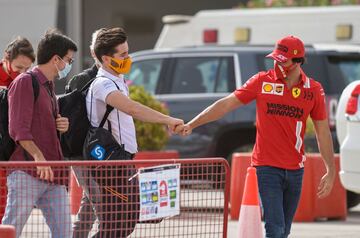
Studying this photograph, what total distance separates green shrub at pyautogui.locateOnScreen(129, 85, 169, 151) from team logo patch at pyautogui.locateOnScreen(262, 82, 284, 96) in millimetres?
5645

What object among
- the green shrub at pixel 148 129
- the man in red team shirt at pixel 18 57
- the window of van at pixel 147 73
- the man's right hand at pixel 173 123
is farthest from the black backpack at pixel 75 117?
the window of van at pixel 147 73

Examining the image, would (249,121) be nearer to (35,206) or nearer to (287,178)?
(287,178)

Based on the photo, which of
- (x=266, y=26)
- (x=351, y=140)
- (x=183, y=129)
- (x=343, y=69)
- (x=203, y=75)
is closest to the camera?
(x=183, y=129)

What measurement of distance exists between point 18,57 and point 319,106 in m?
2.08

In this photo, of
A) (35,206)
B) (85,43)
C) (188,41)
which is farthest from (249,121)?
(85,43)

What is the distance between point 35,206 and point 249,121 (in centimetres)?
723

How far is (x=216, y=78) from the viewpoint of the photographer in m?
15.1

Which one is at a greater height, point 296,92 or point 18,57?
point 18,57

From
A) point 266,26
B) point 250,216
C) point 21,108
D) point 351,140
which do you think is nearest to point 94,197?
point 21,108

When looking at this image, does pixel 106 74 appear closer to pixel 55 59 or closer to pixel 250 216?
pixel 55 59

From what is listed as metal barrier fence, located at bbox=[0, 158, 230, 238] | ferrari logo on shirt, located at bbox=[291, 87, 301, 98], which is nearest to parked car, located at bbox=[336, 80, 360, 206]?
ferrari logo on shirt, located at bbox=[291, 87, 301, 98]

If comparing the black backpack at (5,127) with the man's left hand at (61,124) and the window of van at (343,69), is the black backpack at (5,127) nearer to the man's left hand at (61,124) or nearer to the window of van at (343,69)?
the man's left hand at (61,124)

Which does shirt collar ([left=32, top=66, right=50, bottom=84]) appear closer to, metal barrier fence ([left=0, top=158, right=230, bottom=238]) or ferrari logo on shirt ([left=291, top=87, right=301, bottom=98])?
metal barrier fence ([left=0, top=158, right=230, bottom=238])

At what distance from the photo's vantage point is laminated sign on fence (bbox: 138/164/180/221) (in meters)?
7.58
